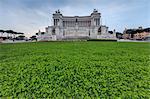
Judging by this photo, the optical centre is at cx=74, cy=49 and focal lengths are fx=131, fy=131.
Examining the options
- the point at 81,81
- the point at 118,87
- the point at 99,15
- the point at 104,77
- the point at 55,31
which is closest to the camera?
the point at 118,87

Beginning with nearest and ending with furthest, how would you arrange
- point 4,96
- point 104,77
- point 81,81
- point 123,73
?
point 4,96, point 81,81, point 104,77, point 123,73

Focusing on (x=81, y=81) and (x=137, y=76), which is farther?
(x=137, y=76)

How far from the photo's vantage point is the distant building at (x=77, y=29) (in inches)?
1825

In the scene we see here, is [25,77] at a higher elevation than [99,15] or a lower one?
lower

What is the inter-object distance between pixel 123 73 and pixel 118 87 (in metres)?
1.04

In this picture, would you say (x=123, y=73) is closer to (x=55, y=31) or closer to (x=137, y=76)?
(x=137, y=76)

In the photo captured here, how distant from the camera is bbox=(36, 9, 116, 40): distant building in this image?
46344mm

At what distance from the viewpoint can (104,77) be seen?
12.0 feet

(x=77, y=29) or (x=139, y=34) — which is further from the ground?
(x=77, y=29)

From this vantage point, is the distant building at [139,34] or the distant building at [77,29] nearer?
the distant building at [77,29]

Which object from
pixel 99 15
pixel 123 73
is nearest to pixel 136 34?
pixel 99 15

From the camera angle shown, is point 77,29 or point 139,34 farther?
point 139,34

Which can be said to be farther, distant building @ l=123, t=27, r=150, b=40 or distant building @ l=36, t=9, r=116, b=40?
distant building @ l=123, t=27, r=150, b=40

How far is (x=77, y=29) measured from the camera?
49.4 meters
